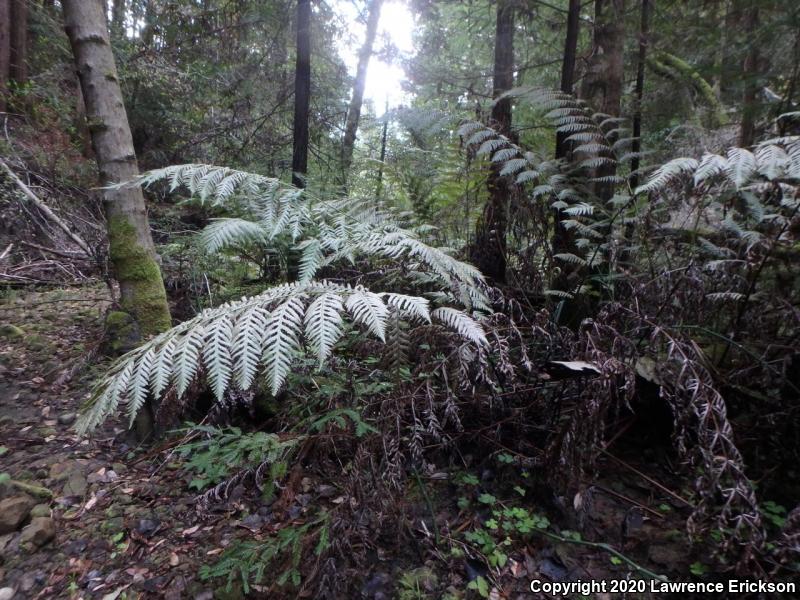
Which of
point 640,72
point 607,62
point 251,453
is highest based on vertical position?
point 640,72

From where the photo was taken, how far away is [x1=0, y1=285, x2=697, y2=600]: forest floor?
5.28 ft

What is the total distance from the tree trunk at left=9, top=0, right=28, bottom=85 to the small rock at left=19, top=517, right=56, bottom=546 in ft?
29.1

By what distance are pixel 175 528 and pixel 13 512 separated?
0.69 m

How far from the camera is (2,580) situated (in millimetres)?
1624

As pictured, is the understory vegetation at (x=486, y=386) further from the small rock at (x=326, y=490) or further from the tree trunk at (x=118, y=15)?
the tree trunk at (x=118, y=15)

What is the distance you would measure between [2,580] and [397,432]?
1.66 m

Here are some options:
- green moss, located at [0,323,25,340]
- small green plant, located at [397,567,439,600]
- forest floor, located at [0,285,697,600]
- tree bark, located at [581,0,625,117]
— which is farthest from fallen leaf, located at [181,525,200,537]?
tree bark, located at [581,0,625,117]

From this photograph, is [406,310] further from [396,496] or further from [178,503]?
[178,503]

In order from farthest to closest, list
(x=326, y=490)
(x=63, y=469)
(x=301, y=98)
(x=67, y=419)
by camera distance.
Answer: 1. (x=301, y=98)
2. (x=67, y=419)
3. (x=63, y=469)
4. (x=326, y=490)

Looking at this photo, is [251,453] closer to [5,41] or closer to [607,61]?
[607,61]

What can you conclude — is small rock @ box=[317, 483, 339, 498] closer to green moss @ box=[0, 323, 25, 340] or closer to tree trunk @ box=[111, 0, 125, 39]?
green moss @ box=[0, 323, 25, 340]

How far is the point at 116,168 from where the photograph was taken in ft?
8.03

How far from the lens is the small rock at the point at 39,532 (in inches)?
69.7

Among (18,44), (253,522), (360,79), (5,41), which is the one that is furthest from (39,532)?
(18,44)
